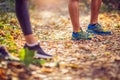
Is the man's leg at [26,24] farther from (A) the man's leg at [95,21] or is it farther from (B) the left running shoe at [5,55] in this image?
(A) the man's leg at [95,21]

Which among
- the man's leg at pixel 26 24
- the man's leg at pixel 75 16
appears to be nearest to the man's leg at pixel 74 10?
the man's leg at pixel 75 16

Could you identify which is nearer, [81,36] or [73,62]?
[73,62]

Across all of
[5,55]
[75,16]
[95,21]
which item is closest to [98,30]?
[95,21]

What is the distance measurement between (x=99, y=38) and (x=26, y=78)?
88.9 inches

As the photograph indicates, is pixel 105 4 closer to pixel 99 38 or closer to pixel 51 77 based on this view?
pixel 99 38

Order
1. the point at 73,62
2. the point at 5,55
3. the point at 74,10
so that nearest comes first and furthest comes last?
the point at 5,55 < the point at 73,62 < the point at 74,10

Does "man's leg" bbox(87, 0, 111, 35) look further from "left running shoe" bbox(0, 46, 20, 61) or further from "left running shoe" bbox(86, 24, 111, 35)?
"left running shoe" bbox(0, 46, 20, 61)

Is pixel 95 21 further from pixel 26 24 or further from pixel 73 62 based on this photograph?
pixel 26 24

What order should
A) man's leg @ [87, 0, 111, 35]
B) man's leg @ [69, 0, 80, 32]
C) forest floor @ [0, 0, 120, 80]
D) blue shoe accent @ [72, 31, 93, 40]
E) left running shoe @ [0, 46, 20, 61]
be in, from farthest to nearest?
man's leg @ [87, 0, 111, 35], blue shoe accent @ [72, 31, 93, 40], man's leg @ [69, 0, 80, 32], left running shoe @ [0, 46, 20, 61], forest floor @ [0, 0, 120, 80]

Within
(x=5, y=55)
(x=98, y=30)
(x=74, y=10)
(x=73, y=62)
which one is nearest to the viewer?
(x=5, y=55)

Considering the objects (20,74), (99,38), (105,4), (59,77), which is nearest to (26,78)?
(20,74)

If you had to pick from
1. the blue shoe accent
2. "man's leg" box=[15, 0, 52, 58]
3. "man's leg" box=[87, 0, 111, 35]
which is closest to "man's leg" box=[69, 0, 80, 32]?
the blue shoe accent

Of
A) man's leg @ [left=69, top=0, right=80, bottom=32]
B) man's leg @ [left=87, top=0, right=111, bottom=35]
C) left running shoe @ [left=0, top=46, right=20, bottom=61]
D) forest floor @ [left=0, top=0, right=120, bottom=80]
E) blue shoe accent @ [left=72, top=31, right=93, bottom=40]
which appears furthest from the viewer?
man's leg @ [left=87, top=0, right=111, bottom=35]

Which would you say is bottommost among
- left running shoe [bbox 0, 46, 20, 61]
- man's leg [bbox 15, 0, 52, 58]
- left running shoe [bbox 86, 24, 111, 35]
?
left running shoe [bbox 86, 24, 111, 35]
